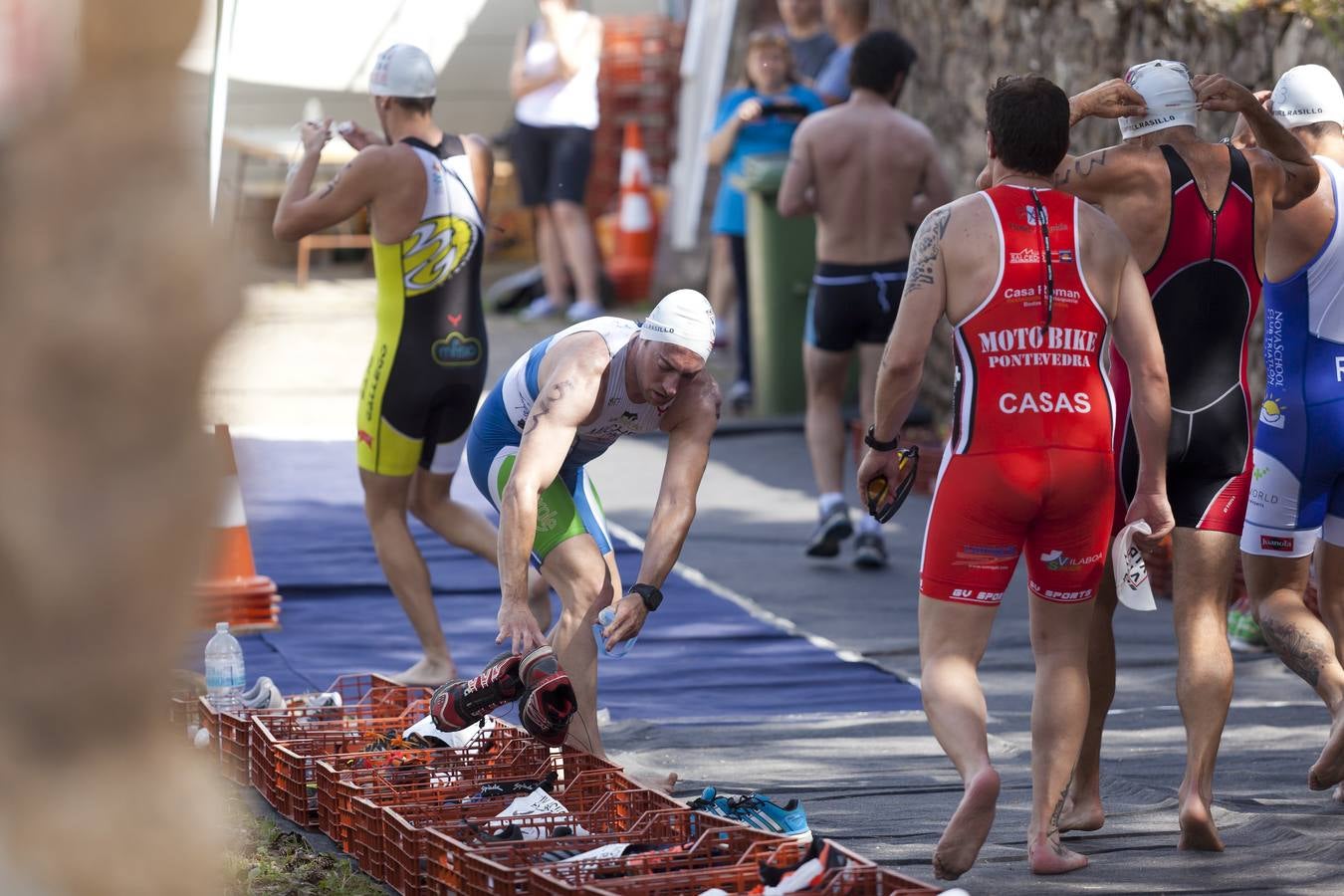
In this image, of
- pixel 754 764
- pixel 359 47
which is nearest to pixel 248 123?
pixel 359 47

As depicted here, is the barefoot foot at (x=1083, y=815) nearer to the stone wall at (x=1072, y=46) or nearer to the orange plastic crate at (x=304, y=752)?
the orange plastic crate at (x=304, y=752)

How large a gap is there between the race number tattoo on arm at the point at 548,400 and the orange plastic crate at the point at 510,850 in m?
1.29

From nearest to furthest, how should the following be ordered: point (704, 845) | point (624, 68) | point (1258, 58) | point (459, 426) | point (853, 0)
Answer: point (704, 845)
point (459, 426)
point (1258, 58)
point (853, 0)
point (624, 68)

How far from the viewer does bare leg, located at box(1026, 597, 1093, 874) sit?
4703mm

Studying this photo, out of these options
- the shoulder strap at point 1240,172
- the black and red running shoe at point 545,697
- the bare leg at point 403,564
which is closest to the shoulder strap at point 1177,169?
the shoulder strap at point 1240,172

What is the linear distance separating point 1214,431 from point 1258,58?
4596 mm

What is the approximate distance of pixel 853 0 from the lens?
35.1ft

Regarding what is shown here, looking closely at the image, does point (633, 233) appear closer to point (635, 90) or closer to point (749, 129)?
point (635, 90)

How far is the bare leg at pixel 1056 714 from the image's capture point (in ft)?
15.4

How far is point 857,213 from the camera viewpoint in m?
9.25

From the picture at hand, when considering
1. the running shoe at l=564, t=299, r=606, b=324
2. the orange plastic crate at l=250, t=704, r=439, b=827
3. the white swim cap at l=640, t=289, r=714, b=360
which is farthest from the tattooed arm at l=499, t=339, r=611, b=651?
the running shoe at l=564, t=299, r=606, b=324

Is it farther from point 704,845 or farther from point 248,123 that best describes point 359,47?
point 704,845

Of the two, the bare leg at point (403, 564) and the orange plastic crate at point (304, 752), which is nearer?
the orange plastic crate at point (304, 752)

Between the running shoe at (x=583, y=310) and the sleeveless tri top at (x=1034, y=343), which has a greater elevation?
the sleeveless tri top at (x=1034, y=343)
